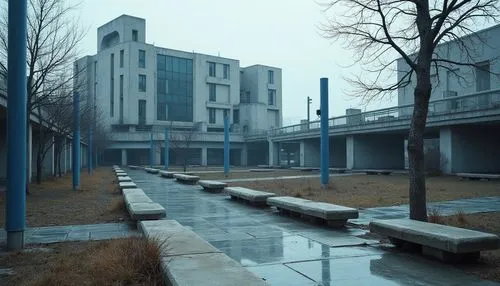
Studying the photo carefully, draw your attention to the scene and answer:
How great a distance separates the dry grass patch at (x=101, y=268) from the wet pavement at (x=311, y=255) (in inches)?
62.5

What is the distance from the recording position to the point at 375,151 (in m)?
49.5

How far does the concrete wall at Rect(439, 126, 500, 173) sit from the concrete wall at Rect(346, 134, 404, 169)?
42.1ft

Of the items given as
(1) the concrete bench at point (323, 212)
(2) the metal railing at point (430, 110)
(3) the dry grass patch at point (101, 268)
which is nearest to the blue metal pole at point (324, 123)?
(1) the concrete bench at point (323, 212)

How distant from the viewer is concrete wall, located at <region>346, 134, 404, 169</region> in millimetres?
48094

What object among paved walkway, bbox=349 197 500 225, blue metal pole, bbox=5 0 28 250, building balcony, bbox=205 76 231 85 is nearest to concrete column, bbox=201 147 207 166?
building balcony, bbox=205 76 231 85

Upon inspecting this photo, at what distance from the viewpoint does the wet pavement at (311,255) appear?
629cm

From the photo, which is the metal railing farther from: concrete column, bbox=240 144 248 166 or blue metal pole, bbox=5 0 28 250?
blue metal pole, bbox=5 0 28 250

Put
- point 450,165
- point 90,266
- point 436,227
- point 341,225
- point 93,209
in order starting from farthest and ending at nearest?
point 450,165 → point 93,209 → point 341,225 → point 436,227 → point 90,266

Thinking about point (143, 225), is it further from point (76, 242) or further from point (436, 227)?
point (436, 227)

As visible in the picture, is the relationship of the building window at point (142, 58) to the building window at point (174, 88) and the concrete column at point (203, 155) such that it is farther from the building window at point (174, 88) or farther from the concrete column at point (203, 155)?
the concrete column at point (203, 155)

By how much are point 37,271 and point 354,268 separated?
464 cm

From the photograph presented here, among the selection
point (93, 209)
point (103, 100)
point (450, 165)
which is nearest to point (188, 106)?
point (103, 100)

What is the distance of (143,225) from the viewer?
887 centimetres

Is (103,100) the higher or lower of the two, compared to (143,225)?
higher
